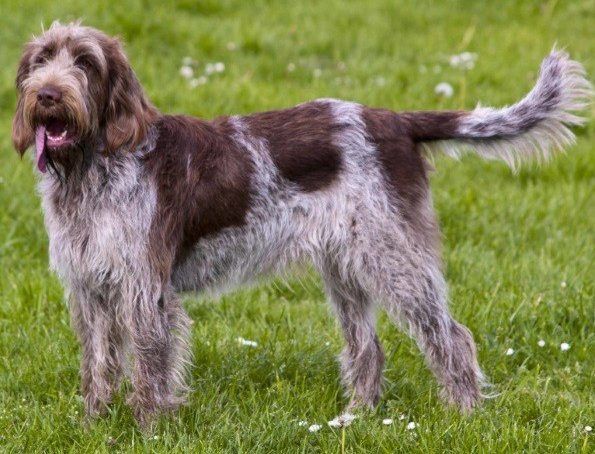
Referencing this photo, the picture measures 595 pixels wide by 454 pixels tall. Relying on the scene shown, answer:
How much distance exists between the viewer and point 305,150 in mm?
5113

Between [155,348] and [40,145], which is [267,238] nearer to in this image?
[155,348]

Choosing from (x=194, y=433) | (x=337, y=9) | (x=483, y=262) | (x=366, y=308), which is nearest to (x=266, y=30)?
(x=337, y=9)

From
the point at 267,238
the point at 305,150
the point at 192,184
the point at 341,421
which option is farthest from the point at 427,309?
the point at 192,184

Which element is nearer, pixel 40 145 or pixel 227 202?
pixel 40 145

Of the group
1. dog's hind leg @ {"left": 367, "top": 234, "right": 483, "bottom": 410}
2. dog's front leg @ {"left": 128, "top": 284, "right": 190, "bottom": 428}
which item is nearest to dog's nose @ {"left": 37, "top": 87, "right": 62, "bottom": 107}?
dog's front leg @ {"left": 128, "top": 284, "right": 190, "bottom": 428}

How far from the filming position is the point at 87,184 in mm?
4879

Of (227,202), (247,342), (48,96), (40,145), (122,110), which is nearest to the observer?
(48,96)

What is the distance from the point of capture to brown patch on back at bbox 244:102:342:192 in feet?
16.7

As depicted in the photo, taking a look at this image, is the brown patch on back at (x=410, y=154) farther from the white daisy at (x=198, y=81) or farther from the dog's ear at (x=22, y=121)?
the white daisy at (x=198, y=81)

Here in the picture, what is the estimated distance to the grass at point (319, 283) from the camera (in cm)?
484

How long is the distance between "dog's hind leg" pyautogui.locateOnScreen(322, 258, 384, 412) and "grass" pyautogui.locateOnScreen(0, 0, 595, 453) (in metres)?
0.11

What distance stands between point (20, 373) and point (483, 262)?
121 inches

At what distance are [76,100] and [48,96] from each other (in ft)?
0.39

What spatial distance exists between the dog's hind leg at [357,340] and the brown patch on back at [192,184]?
2.39 feet
